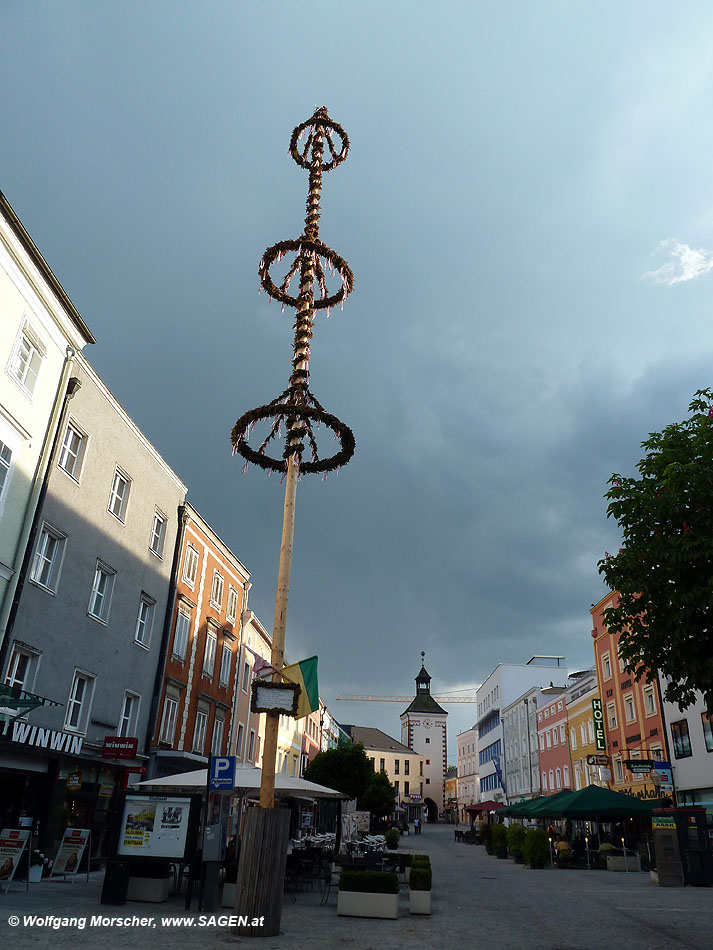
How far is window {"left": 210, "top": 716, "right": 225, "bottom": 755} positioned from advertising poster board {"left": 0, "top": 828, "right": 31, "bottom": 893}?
1788cm

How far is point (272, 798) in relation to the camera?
10617 mm

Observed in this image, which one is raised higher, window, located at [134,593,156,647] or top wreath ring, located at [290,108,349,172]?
top wreath ring, located at [290,108,349,172]

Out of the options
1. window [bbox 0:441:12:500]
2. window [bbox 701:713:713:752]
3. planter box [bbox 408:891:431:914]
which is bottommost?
planter box [bbox 408:891:431:914]

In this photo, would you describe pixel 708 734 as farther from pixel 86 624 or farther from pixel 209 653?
pixel 86 624

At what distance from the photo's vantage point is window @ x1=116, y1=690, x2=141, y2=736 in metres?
23.2

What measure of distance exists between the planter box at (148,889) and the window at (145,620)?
36.8 ft

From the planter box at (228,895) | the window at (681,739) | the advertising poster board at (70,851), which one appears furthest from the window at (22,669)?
the window at (681,739)

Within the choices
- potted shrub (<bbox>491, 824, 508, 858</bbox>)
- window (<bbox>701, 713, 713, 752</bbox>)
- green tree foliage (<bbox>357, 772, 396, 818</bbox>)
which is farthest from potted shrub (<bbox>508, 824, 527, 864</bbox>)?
green tree foliage (<bbox>357, 772, 396, 818</bbox>)

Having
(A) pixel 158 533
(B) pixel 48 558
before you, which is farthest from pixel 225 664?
(B) pixel 48 558

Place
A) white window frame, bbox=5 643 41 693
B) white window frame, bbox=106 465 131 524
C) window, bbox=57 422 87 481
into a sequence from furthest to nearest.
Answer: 1. white window frame, bbox=106 465 131 524
2. window, bbox=57 422 87 481
3. white window frame, bbox=5 643 41 693

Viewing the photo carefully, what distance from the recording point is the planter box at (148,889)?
13.7 m

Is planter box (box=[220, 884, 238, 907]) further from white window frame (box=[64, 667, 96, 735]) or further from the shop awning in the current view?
white window frame (box=[64, 667, 96, 735])

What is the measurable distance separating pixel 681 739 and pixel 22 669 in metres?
27.3

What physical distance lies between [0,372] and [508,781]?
71.1 meters
